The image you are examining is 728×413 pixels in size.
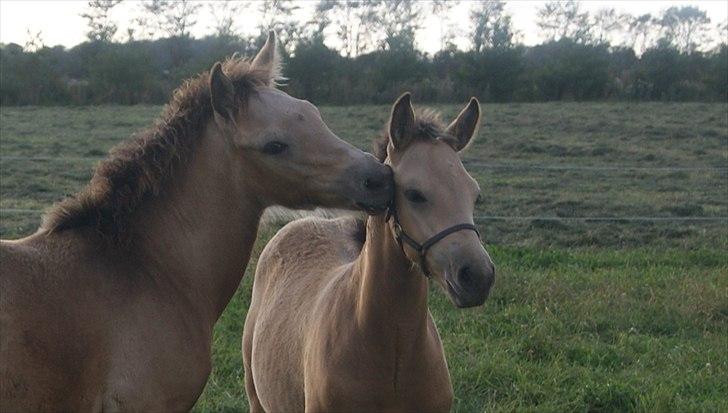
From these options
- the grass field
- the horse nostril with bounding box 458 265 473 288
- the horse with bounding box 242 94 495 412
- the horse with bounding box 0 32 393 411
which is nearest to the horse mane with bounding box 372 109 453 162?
the horse with bounding box 242 94 495 412

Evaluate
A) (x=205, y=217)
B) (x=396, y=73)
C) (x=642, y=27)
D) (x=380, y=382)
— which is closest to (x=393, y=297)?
(x=380, y=382)

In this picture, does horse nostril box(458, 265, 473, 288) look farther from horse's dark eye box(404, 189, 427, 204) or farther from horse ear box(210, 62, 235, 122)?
horse ear box(210, 62, 235, 122)

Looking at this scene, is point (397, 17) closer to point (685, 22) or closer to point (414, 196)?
point (685, 22)

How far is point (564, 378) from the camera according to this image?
5.10 metres

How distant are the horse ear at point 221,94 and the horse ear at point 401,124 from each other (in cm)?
70

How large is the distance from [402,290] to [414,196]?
0.42 m

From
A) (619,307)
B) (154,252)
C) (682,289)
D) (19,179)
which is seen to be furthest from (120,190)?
(19,179)

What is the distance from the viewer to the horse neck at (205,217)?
290 cm

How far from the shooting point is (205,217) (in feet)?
9.62

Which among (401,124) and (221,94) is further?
Answer: (401,124)

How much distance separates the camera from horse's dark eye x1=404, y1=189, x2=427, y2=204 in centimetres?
313

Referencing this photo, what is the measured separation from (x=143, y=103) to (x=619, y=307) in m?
23.5

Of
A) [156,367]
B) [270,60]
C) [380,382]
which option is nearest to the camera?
[156,367]

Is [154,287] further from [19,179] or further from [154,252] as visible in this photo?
[19,179]
